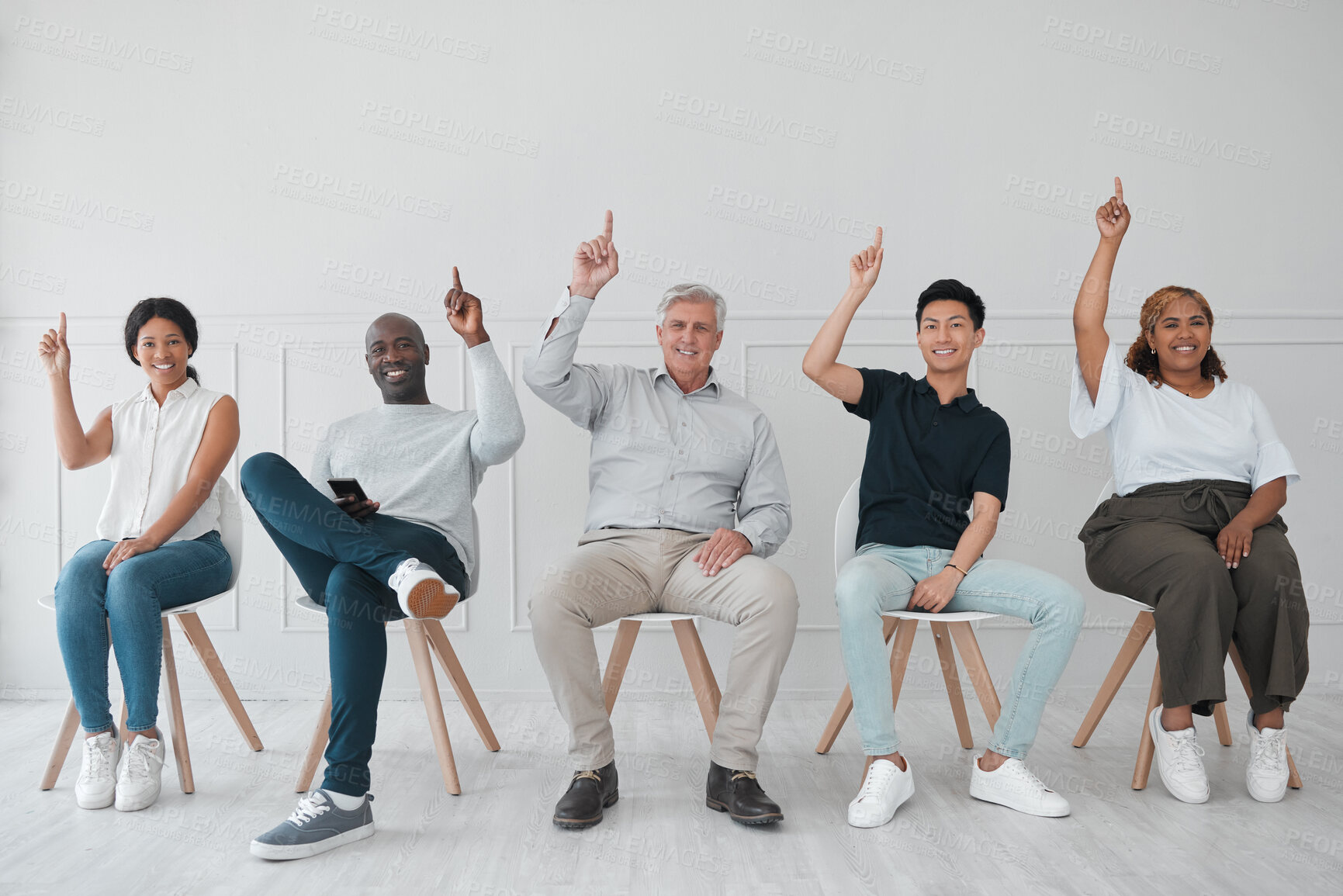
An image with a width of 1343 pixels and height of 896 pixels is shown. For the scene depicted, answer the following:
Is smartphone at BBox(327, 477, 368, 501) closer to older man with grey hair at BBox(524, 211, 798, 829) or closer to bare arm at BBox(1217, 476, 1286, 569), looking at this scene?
older man with grey hair at BBox(524, 211, 798, 829)

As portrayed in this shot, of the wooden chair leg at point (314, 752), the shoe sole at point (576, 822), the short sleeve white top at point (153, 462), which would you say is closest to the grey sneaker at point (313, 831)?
the wooden chair leg at point (314, 752)

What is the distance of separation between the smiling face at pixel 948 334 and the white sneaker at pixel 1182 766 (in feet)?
3.21

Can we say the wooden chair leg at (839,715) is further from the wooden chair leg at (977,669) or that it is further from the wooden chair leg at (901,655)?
the wooden chair leg at (977,669)

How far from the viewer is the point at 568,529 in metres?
3.07

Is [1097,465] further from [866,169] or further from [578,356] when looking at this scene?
[578,356]

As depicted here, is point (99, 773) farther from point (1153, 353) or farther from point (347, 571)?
point (1153, 353)

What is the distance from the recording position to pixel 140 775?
2.07 meters

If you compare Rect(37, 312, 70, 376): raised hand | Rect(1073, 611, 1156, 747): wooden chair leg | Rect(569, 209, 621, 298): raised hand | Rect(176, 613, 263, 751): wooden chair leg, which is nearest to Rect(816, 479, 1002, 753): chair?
Rect(1073, 611, 1156, 747): wooden chair leg

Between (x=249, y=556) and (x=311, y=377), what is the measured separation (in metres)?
0.63

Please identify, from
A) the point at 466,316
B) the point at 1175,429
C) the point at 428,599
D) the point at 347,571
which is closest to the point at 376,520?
the point at 347,571

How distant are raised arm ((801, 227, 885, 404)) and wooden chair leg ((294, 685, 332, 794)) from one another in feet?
4.52

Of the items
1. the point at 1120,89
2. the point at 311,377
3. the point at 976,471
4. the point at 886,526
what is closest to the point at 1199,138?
the point at 1120,89

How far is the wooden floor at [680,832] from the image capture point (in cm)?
169

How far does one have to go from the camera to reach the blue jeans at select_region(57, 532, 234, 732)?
6.92 feet
